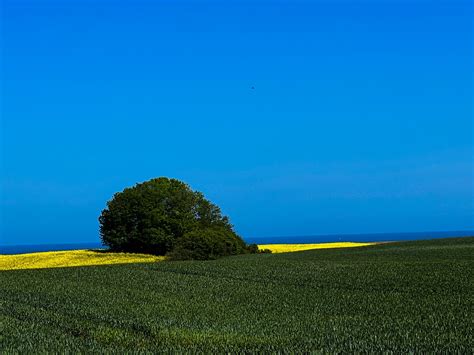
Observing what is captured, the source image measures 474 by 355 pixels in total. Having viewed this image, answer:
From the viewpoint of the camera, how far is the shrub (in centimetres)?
5259

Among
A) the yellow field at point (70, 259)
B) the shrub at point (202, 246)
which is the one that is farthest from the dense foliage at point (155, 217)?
the shrub at point (202, 246)

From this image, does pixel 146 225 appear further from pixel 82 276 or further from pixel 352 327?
pixel 352 327

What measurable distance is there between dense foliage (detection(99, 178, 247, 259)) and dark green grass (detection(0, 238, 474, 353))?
99.4 ft

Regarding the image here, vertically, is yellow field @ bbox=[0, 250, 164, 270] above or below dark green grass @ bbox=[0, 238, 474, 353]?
above

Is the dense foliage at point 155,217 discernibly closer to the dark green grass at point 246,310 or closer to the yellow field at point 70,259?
the yellow field at point 70,259

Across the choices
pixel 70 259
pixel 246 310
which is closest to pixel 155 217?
pixel 70 259

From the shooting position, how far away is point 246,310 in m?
19.1

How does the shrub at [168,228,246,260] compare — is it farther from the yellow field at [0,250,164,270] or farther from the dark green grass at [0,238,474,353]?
the dark green grass at [0,238,474,353]

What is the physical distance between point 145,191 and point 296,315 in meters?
49.1

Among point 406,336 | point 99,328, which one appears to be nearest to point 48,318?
point 99,328

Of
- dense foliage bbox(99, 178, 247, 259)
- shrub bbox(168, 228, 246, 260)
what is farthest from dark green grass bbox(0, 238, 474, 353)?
dense foliage bbox(99, 178, 247, 259)

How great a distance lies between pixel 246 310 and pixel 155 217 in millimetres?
44999

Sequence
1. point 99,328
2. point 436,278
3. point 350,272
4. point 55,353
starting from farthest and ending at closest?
point 350,272
point 436,278
point 99,328
point 55,353

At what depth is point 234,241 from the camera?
57.5 m
